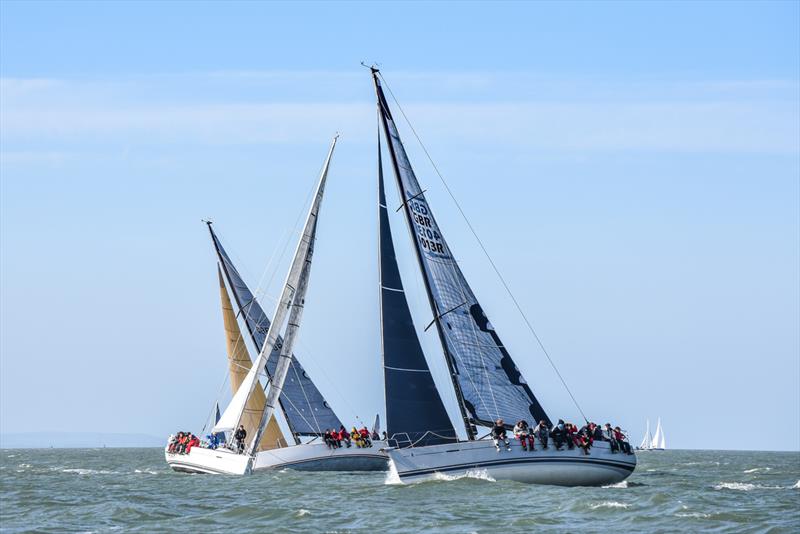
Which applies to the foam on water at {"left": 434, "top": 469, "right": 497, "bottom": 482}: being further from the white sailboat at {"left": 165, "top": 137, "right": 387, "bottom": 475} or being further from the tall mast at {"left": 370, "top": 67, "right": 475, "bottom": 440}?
the white sailboat at {"left": 165, "top": 137, "right": 387, "bottom": 475}

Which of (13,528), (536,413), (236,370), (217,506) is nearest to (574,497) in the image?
(536,413)

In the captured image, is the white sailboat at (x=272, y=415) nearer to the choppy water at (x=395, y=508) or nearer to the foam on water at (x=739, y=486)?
the choppy water at (x=395, y=508)

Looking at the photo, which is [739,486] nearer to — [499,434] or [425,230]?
[499,434]

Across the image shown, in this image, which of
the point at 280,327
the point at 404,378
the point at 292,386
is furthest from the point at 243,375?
the point at 404,378

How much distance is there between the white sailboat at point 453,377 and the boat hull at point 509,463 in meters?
0.03

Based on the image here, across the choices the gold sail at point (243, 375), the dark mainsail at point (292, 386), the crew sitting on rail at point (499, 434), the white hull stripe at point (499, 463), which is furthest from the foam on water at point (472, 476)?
the dark mainsail at point (292, 386)

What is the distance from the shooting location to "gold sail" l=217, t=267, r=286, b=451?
2109 inches

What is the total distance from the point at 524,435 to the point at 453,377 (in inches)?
113

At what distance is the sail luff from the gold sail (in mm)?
3718

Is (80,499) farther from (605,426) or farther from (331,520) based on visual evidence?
(605,426)

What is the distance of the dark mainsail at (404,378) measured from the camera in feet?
124

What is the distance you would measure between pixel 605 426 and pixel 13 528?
1935cm

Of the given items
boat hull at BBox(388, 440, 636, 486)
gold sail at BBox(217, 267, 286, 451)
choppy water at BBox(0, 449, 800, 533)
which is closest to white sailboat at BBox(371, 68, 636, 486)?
boat hull at BBox(388, 440, 636, 486)

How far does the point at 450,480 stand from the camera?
36219 millimetres
